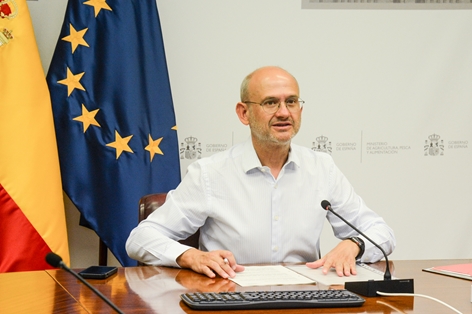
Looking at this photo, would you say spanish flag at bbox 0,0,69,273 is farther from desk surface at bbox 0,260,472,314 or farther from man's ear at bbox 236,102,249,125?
desk surface at bbox 0,260,472,314

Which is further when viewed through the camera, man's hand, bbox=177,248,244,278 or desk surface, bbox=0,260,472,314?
man's hand, bbox=177,248,244,278

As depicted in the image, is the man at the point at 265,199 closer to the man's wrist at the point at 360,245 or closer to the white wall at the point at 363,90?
the man's wrist at the point at 360,245

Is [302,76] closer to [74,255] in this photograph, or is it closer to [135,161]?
[135,161]

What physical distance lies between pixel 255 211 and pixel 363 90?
1.68 m

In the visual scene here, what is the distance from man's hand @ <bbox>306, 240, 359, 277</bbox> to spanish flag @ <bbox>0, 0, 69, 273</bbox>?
64.6 inches

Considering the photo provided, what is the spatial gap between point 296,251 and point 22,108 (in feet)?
5.31

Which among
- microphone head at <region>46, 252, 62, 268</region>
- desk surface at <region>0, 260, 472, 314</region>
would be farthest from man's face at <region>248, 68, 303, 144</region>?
microphone head at <region>46, 252, 62, 268</region>

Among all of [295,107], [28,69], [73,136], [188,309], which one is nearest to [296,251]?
[295,107]

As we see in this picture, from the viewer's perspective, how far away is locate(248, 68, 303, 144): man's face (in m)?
2.55

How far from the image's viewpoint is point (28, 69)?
3180mm

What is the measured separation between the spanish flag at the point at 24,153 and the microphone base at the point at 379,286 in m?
1.95

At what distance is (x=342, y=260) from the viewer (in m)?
2.09

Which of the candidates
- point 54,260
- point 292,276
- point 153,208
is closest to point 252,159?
point 153,208

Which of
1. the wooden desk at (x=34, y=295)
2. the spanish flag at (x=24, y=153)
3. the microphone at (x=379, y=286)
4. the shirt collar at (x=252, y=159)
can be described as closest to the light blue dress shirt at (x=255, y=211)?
the shirt collar at (x=252, y=159)
